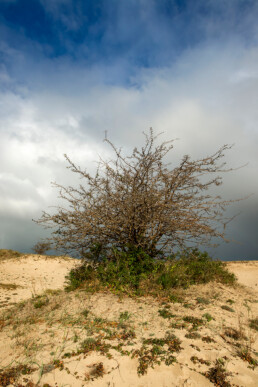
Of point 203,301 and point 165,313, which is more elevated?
point 203,301

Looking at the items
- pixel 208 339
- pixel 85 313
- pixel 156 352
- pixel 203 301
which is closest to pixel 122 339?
pixel 156 352

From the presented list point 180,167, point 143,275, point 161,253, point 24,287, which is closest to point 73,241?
point 143,275

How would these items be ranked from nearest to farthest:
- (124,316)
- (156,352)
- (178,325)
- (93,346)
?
(156,352), (93,346), (178,325), (124,316)

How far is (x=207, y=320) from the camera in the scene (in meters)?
4.15

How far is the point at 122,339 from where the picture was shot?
11.4 feet

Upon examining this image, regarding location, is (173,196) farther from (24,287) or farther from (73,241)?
(24,287)

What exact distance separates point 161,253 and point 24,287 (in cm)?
960

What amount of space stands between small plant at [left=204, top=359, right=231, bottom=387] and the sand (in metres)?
0.05

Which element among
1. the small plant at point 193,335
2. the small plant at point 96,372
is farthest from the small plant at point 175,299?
the small plant at point 96,372

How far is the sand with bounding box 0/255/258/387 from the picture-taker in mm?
2746

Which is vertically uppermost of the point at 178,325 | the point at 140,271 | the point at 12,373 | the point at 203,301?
the point at 140,271

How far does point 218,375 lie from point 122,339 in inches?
56.5

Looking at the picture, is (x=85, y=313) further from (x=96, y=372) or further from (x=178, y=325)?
(x=178, y=325)

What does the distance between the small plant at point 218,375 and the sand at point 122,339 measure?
0.15ft
